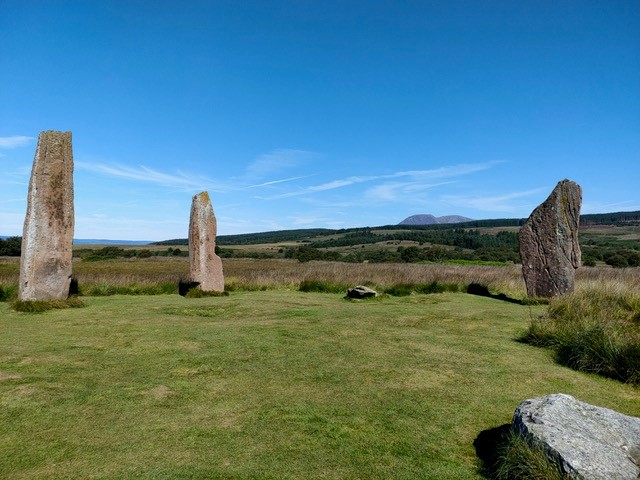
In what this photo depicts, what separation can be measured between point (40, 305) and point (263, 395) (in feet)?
24.8

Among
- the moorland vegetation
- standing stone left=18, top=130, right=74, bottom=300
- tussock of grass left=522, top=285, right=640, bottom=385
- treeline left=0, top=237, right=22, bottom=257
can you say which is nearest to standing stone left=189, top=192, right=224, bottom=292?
standing stone left=18, top=130, right=74, bottom=300

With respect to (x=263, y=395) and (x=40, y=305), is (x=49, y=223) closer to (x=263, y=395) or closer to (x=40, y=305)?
(x=40, y=305)

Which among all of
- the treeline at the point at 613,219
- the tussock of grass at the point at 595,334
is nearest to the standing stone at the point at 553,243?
the tussock of grass at the point at 595,334

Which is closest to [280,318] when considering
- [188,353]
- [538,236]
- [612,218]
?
[188,353]

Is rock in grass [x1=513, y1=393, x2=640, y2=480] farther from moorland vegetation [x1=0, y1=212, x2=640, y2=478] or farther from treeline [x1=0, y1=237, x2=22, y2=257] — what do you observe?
treeline [x1=0, y1=237, x2=22, y2=257]

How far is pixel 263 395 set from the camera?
4.66 m

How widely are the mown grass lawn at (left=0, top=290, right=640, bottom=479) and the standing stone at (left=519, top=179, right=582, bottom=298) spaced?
514 cm

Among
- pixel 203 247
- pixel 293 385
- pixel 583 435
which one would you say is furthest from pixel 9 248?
pixel 583 435

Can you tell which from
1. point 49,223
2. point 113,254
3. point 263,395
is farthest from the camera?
point 113,254

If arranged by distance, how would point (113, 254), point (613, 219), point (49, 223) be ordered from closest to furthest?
1. point (49, 223)
2. point (113, 254)
3. point (613, 219)

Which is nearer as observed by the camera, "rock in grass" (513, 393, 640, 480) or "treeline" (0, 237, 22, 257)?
"rock in grass" (513, 393, 640, 480)

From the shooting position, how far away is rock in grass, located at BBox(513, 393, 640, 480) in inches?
111

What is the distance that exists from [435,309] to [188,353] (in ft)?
20.8

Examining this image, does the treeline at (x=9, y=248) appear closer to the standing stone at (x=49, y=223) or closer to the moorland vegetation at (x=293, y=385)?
the standing stone at (x=49, y=223)
